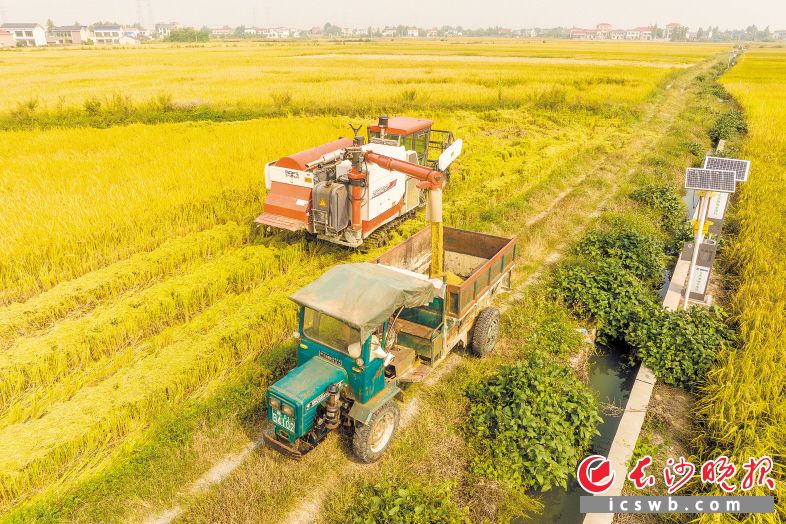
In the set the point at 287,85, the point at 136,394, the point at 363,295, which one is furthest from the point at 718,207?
the point at 287,85

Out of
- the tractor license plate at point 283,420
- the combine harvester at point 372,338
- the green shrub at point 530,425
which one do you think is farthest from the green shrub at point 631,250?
the tractor license plate at point 283,420

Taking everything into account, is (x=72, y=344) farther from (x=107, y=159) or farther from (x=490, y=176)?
(x=490, y=176)

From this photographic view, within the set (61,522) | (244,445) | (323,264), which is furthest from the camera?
(323,264)

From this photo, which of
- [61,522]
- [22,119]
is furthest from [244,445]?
[22,119]

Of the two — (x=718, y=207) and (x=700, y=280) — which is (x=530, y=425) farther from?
(x=718, y=207)

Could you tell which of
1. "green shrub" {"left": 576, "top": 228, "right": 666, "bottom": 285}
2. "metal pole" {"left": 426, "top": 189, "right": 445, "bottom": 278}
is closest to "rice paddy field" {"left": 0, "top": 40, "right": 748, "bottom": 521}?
"green shrub" {"left": 576, "top": 228, "right": 666, "bottom": 285}

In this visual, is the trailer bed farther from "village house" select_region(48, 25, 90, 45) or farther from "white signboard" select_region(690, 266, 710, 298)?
"village house" select_region(48, 25, 90, 45)
